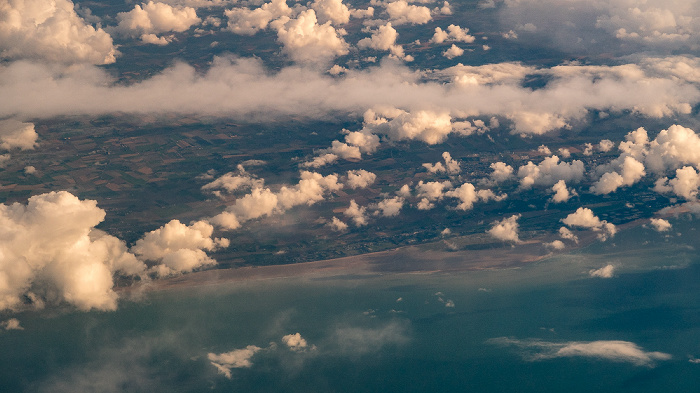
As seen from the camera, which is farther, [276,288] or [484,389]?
[276,288]

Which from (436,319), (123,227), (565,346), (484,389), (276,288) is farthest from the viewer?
(123,227)

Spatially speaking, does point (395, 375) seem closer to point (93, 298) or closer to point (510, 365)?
point (510, 365)

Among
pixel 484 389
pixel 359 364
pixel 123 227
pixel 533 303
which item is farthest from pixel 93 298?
pixel 533 303

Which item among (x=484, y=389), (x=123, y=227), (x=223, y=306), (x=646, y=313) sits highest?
(x=123, y=227)

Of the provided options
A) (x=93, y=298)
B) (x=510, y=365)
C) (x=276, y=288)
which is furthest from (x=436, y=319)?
(x=93, y=298)

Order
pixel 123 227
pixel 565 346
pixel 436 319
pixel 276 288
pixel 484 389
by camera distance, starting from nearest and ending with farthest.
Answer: pixel 484 389
pixel 565 346
pixel 436 319
pixel 276 288
pixel 123 227

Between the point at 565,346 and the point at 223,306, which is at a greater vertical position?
the point at 223,306
